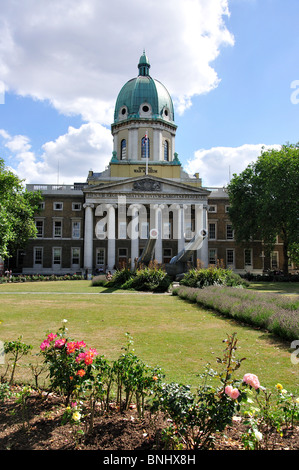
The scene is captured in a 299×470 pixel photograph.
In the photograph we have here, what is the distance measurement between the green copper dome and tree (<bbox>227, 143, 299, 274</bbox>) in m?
16.4

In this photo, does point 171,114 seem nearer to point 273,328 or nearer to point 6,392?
point 273,328

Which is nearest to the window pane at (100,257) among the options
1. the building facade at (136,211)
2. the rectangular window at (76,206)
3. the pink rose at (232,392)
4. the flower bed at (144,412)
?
the building facade at (136,211)

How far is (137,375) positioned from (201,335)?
15.6ft

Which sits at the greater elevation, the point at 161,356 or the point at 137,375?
the point at 137,375

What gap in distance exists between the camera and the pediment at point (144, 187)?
45.3 m

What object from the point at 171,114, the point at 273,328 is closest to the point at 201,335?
the point at 273,328

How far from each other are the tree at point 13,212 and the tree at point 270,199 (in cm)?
2567

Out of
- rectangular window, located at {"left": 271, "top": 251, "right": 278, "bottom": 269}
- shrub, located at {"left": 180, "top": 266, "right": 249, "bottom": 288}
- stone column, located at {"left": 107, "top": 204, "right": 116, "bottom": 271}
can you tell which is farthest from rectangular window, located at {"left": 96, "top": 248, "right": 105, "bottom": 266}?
shrub, located at {"left": 180, "top": 266, "right": 249, "bottom": 288}

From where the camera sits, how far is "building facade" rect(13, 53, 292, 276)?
45.6 m

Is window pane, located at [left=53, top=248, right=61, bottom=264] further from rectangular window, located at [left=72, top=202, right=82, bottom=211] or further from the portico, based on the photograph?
rectangular window, located at [left=72, top=202, right=82, bottom=211]

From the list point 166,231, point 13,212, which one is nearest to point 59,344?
point 13,212

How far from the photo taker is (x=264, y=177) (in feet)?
136

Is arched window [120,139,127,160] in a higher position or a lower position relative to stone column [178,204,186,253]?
higher

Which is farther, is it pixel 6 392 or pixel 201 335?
pixel 201 335
